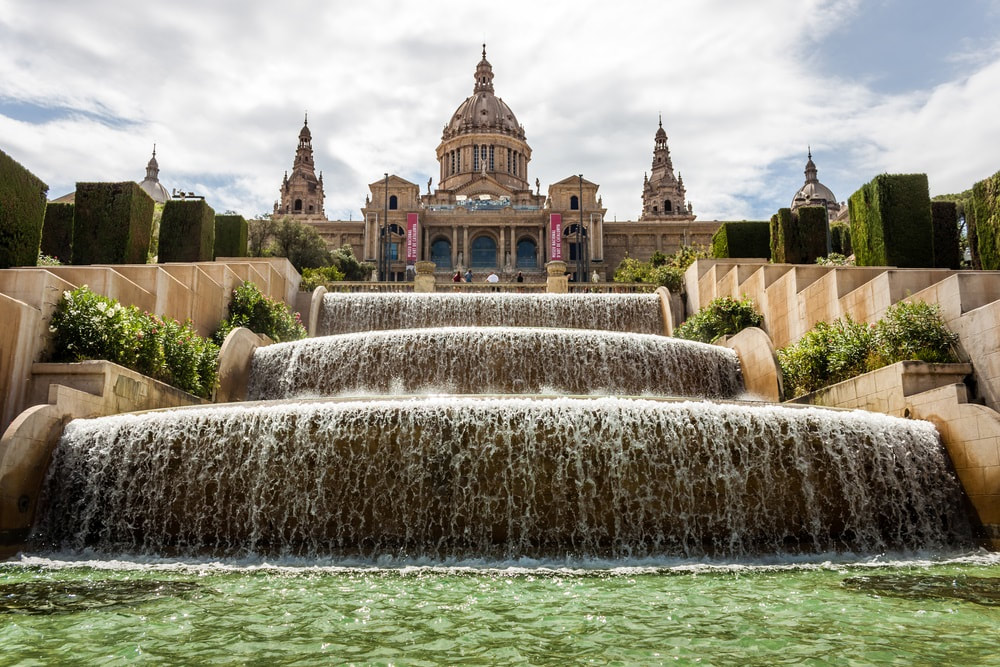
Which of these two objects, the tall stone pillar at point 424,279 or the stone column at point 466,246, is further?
the stone column at point 466,246

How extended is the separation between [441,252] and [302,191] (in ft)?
93.3

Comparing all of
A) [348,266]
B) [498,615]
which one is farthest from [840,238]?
[498,615]

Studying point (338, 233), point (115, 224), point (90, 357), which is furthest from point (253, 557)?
point (338, 233)

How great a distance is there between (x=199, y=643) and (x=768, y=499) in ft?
20.4

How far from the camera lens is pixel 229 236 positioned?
25.2 meters

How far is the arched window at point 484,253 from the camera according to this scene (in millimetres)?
76062

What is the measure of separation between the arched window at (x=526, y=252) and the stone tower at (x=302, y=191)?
28171mm

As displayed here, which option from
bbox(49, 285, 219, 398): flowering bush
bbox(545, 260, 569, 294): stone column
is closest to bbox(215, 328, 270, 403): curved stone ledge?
bbox(49, 285, 219, 398): flowering bush

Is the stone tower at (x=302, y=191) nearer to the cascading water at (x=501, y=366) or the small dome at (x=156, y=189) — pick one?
the small dome at (x=156, y=189)

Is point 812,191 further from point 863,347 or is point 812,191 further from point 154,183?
point 863,347

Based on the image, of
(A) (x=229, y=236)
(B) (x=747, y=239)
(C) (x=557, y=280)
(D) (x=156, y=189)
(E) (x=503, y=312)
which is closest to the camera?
(E) (x=503, y=312)

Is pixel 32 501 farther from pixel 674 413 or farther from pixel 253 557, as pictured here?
pixel 674 413

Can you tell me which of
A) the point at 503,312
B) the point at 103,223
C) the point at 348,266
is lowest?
the point at 503,312

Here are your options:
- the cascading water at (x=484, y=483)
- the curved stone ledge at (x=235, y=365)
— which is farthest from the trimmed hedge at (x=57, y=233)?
the cascading water at (x=484, y=483)
